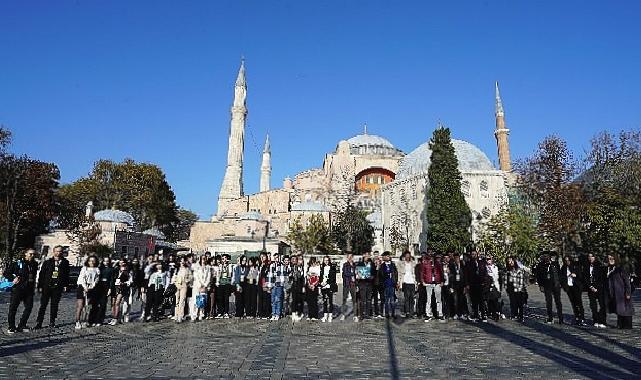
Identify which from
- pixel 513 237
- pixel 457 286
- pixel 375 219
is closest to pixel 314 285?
pixel 457 286

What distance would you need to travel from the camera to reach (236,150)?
157 ft

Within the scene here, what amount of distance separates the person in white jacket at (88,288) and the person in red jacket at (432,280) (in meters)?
6.43

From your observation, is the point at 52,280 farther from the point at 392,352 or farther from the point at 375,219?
the point at 375,219

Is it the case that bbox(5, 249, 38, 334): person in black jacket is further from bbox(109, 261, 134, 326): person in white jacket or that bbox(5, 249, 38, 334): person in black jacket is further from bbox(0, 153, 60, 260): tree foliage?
bbox(0, 153, 60, 260): tree foliage

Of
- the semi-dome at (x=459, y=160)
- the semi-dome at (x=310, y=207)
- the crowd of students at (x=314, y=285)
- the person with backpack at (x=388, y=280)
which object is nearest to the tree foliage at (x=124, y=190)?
the semi-dome at (x=310, y=207)

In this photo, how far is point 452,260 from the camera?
10133 millimetres

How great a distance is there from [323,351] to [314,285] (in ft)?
11.9

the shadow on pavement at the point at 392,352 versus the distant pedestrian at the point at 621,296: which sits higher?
the distant pedestrian at the point at 621,296

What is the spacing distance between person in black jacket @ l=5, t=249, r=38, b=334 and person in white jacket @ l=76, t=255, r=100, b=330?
29.4 inches

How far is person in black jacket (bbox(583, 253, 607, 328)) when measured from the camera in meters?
8.67

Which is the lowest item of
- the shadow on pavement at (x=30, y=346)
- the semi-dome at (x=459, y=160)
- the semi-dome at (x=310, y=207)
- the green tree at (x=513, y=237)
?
the shadow on pavement at (x=30, y=346)

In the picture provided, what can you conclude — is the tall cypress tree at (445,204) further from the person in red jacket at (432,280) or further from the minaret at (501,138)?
the minaret at (501,138)

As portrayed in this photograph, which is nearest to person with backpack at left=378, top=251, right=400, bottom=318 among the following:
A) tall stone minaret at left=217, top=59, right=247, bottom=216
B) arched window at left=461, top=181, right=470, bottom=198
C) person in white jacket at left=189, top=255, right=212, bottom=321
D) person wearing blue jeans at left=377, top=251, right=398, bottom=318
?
person wearing blue jeans at left=377, top=251, right=398, bottom=318

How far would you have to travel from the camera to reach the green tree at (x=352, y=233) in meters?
34.1
